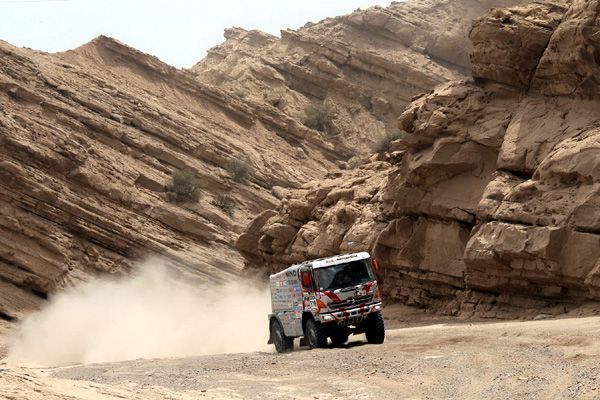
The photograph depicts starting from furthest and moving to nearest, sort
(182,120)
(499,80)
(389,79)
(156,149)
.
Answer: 1. (389,79)
2. (182,120)
3. (156,149)
4. (499,80)

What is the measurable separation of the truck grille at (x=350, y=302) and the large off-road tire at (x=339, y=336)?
625mm

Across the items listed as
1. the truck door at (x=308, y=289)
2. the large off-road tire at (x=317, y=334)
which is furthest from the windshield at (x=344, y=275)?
the large off-road tire at (x=317, y=334)

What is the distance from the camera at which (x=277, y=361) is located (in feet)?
48.1

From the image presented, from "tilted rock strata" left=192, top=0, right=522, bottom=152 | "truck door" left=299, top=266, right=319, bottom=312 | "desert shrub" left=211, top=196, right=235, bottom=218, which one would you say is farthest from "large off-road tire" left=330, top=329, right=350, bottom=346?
"tilted rock strata" left=192, top=0, right=522, bottom=152

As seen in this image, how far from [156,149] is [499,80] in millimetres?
26297

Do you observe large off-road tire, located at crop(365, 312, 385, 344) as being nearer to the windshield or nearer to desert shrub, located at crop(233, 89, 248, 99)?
the windshield

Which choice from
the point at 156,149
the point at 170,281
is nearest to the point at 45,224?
the point at 170,281

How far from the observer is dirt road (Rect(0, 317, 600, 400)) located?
349 inches

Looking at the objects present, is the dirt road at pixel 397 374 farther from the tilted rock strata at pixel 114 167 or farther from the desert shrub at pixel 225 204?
the desert shrub at pixel 225 204

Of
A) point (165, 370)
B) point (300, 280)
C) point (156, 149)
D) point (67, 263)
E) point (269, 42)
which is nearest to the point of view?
point (165, 370)

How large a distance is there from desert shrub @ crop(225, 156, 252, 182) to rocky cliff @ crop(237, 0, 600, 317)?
18.9 metres

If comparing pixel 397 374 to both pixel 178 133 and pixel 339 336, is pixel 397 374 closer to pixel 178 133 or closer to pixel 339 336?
pixel 339 336

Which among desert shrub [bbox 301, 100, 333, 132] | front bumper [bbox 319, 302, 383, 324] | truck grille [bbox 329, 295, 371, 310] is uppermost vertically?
desert shrub [bbox 301, 100, 333, 132]

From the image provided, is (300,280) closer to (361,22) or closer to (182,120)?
(182,120)
